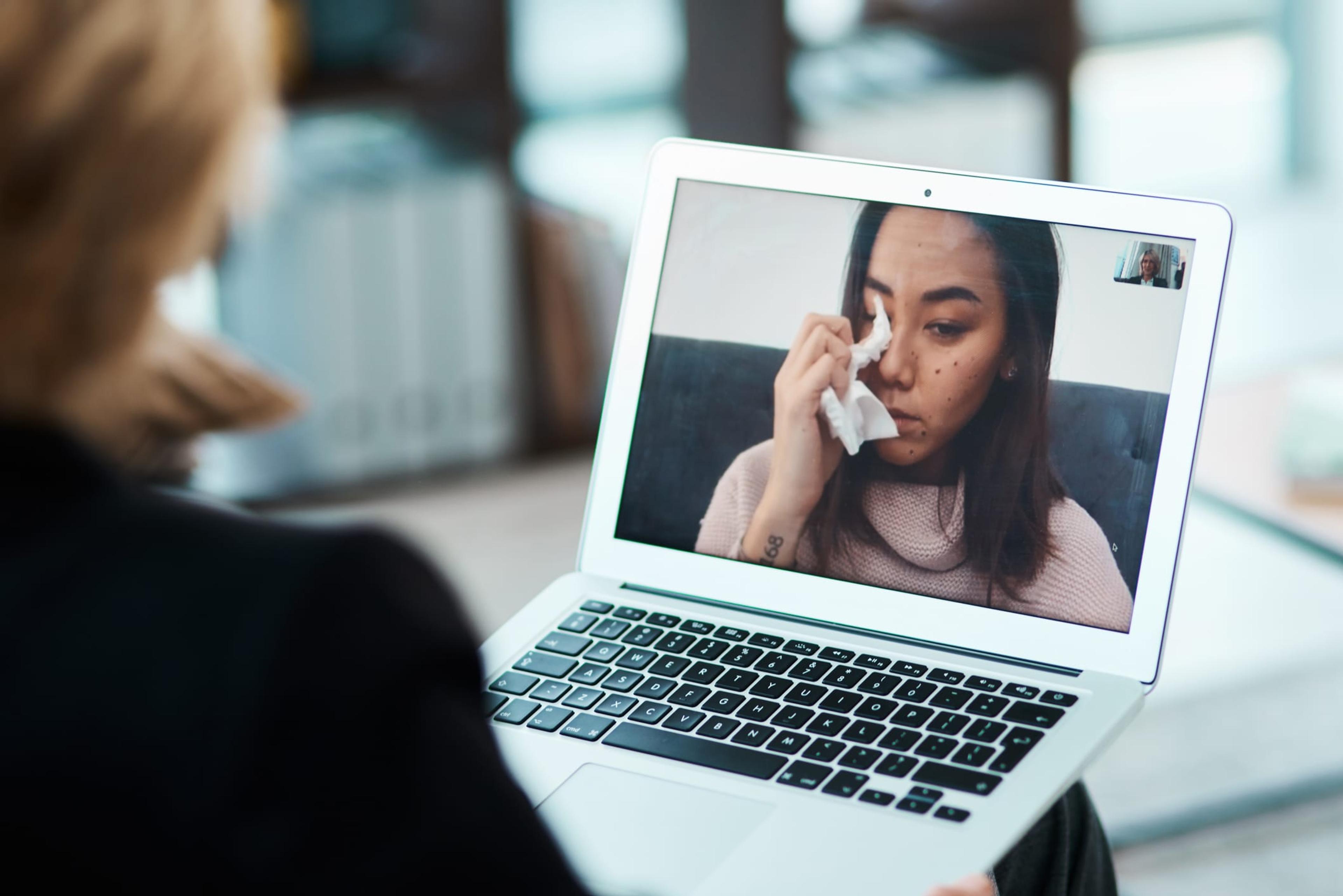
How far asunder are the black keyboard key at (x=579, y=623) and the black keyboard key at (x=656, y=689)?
0.07 meters

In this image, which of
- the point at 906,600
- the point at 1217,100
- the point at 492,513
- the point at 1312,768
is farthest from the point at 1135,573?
the point at 1217,100

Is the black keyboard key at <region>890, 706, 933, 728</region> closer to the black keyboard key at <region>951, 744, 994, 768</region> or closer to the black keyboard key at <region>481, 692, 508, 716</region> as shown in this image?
the black keyboard key at <region>951, 744, 994, 768</region>

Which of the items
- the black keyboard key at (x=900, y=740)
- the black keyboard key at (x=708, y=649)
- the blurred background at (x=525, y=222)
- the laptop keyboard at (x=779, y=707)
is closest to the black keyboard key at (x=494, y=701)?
the laptop keyboard at (x=779, y=707)

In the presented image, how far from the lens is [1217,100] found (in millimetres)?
3484

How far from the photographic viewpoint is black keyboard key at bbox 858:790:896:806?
2.31 feet

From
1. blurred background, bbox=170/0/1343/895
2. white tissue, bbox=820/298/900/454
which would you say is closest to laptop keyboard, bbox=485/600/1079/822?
white tissue, bbox=820/298/900/454

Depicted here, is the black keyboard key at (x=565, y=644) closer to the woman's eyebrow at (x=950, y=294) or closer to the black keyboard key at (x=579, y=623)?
the black keyboard key at (x=579, y=623)

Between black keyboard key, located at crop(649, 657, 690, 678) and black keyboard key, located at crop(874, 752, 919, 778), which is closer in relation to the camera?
black keyboard key, located at crop(874, 752, 919, 778)

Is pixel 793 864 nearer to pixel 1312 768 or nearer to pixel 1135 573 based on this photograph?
pixel 1135 573

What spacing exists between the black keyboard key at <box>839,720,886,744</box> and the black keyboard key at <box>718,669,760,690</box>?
0.07m

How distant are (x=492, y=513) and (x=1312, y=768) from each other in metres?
1.28

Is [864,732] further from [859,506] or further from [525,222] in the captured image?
[525,222]

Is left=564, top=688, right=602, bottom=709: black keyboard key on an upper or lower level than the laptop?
lower

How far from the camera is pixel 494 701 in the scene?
0.82 metres
